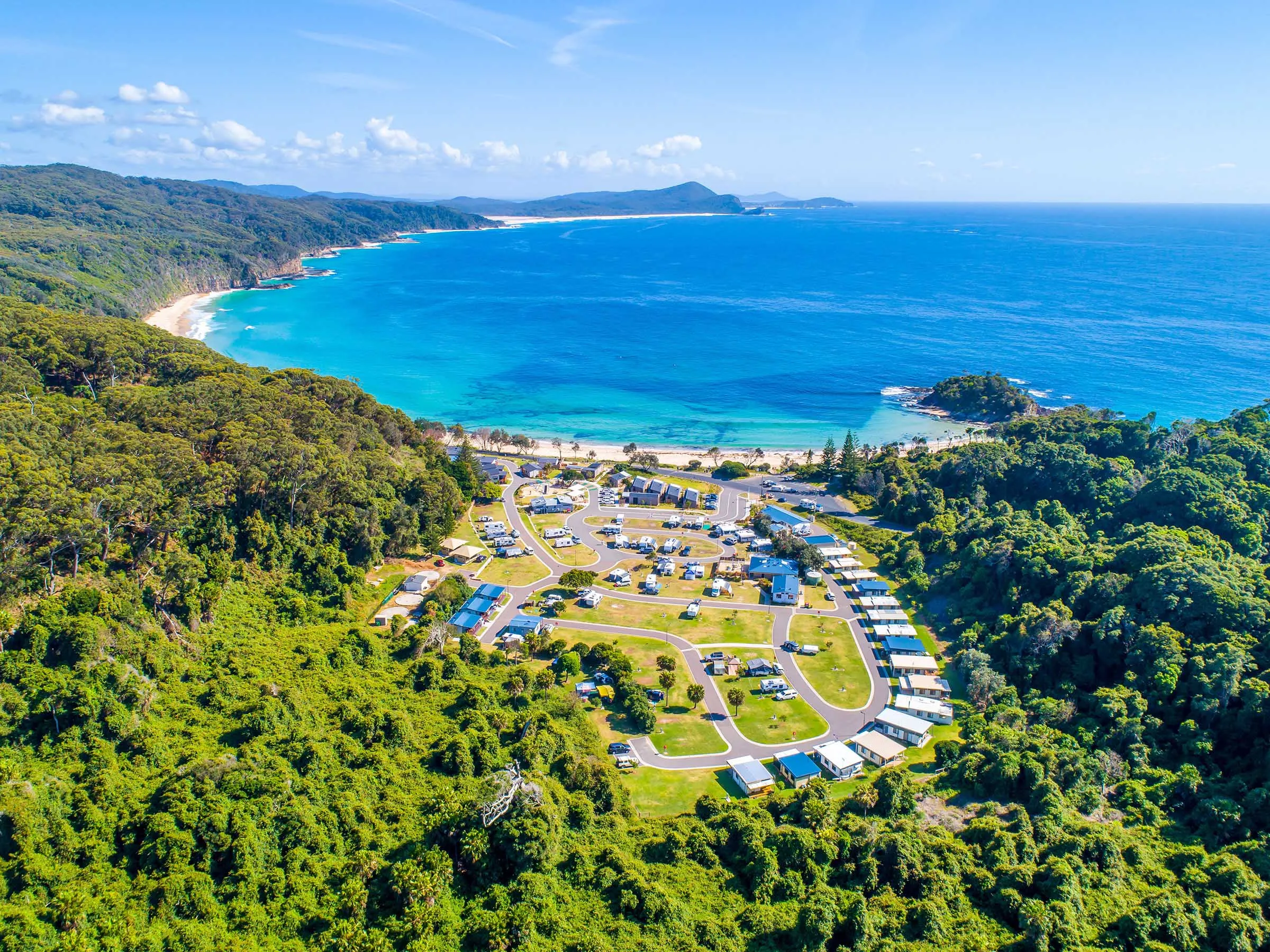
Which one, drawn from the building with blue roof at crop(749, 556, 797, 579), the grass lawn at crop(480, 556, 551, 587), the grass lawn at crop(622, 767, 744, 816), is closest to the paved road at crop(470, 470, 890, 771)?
the grass lawn at crop(622, 767, 744, 816)

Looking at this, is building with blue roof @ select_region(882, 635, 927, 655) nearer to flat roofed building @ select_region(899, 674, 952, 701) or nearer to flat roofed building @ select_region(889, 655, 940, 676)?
flat roofed building @ select_region(889, 655, 940, 676)

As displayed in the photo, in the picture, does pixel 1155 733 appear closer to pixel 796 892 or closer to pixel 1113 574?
pixel 1113 574

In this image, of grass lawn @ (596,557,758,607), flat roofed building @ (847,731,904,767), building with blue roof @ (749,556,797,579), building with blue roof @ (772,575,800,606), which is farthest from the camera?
building with blue roof @ (749,556,797,579)

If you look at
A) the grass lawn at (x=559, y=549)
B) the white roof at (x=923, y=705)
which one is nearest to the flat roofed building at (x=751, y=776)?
the white roof at (x=923, y=705)

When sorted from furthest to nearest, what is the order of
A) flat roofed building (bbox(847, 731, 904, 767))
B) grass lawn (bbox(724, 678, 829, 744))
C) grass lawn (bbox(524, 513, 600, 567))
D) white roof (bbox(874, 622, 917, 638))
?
grass lawn (bbox(524, 513, 600, 567)) < white roof (bbox(874, 622, 917, 638)) < grass lawn (bbox(724, 678, 829, 744)) < flat roofed building (bbox(847, 731, 904, 767))

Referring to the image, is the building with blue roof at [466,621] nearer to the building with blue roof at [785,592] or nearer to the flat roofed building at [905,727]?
the building with blue roof at [785,592]

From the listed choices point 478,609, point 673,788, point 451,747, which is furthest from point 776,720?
point 478,609

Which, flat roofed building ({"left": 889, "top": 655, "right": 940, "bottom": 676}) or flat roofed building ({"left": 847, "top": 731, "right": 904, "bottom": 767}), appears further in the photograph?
flat roofed building ({"left": 889, "top": 655, "right": 940, "bottom": 676})

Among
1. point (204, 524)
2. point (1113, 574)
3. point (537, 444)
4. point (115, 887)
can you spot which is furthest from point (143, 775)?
point (537, 444)
